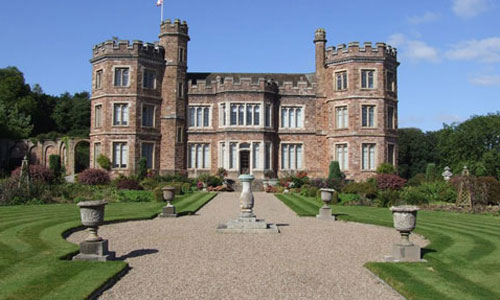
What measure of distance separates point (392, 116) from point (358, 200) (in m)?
14.0

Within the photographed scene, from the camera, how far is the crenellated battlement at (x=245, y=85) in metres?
36.2

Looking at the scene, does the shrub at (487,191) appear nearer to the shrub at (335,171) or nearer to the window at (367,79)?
the shrub at (335,171)

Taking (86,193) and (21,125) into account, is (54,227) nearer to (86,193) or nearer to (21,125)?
(86,193)

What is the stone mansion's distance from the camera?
34844 millimetres

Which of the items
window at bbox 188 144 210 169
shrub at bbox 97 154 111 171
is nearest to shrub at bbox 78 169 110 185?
shrub at bbox 97 154 111 171

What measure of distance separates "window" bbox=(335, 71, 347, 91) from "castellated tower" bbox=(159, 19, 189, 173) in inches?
474

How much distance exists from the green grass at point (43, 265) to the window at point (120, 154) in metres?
19.2

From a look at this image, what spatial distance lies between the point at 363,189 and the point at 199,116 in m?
16.3

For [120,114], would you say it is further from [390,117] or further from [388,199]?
[388,199]

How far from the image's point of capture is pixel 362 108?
115 ft

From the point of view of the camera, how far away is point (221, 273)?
883cm

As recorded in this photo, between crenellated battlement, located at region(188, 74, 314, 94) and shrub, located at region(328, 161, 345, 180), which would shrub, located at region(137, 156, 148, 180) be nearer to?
crenellated battlement, located at region(188, 74, 314, 94)

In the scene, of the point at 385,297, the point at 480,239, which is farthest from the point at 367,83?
the point at 385,297

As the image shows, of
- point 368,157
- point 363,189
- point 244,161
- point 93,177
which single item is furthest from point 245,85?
point 363,189
